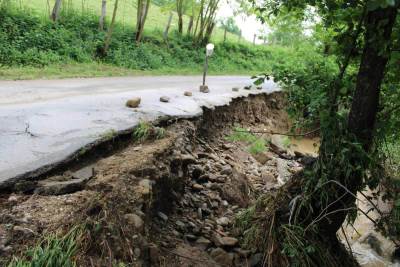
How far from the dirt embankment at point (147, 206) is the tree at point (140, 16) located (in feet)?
43.4

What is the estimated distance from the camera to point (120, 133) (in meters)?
5.84

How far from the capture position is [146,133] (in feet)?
19.5

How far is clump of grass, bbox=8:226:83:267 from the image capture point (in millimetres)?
2863

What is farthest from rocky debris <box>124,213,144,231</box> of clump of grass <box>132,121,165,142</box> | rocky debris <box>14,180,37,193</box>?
clump of grass <box>132,121,165,142</box>

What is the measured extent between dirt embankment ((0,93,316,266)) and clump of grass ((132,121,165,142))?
0.12m

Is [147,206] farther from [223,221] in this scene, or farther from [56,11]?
[56,11]

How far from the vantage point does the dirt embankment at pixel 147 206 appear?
3.34 metres

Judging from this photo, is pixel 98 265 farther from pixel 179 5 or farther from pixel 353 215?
pixel 179 5

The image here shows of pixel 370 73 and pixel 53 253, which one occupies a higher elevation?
pixel 370 73

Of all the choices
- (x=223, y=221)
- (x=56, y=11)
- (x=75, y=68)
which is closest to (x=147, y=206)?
(x=223, y=221)

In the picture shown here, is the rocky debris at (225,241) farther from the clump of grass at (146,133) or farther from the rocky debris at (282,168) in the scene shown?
the rocky debris at (282,168)

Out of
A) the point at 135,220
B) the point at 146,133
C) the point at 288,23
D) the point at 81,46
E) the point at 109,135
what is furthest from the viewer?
the point at 81,46

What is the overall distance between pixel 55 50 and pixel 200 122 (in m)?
9.60

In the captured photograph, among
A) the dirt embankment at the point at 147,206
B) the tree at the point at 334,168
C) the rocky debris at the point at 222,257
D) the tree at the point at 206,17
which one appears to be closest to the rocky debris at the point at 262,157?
the dirt embankment at the point at 147,206
